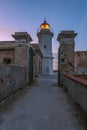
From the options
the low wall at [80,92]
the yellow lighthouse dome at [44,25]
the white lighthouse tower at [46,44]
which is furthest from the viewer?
the yellow lighthouse dome at [44,25]

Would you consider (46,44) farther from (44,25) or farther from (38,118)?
(38,118)

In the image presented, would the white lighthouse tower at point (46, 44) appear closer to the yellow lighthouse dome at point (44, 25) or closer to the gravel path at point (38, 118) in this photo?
the yellow lighthouse dome at point (44, 25)

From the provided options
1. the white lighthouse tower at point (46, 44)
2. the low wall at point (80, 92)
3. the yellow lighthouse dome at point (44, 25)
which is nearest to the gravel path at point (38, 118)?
the low wall at point (80, 92)

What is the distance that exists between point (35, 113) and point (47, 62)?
24893 millimetres

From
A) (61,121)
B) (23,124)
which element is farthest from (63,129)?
(23,124)

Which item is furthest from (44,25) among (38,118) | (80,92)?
(38,118)

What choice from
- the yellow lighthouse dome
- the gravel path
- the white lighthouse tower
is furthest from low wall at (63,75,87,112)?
the yellow lighthouse dome

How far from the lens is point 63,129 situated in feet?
11.0

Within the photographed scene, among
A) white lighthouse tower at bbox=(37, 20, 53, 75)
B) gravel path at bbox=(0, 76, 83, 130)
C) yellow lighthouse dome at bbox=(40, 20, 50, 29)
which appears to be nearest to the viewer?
gravel path at bbox=(0, 76, 83, 130)

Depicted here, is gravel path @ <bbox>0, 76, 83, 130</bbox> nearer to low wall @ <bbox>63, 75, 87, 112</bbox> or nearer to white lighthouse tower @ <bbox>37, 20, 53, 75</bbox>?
low wall @ <bbox>63, 75, 87, 112</bbox>

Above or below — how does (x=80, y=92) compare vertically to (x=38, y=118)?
above

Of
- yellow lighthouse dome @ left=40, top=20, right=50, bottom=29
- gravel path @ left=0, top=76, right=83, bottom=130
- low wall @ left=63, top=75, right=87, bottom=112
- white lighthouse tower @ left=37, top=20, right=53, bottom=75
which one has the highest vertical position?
yellow lighthouse dome @ left=40, top=20, right=50, bottom=29

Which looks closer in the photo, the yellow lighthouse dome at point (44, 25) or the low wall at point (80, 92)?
the low wall at point (80, 92)

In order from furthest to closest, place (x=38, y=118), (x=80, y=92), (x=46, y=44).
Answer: (x=46, y=44) < (x=80, y=92) < (x=38, y=118)
